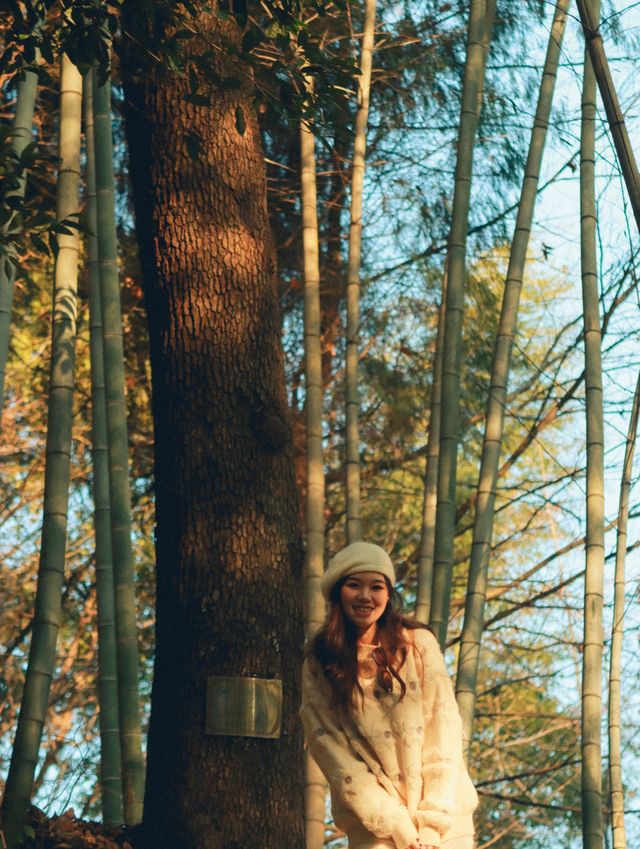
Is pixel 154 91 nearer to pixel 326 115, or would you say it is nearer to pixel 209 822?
pixel 326 115

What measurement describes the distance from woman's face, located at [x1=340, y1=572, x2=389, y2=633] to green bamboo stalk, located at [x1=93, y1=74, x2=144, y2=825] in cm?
108

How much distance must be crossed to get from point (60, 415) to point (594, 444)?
1384 millimetres

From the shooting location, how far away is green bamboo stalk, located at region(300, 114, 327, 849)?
3334 mm

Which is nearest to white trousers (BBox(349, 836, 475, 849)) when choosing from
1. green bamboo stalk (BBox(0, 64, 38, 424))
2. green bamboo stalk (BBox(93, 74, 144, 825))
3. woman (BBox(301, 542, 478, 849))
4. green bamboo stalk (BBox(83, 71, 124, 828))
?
woman (BBox(301, 542, 478, 849))

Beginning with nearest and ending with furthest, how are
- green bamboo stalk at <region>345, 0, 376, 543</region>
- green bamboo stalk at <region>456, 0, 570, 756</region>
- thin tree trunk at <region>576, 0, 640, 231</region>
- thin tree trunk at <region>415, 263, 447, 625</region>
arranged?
thin tree trunk at <region>576, 0, 640, 231</region> < green bamboo stalk at <region>456, 0, 570, 756</region> < thin tree trunk at <region>415, 263, 447, 625</region> < green bamboo stalk at <region>345, 0, 376, 543</region>

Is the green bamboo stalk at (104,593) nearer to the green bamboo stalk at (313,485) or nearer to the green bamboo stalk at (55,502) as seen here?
the green bamboo stalk at (55,502)

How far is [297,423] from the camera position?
569 cm

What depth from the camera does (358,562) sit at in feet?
7.25

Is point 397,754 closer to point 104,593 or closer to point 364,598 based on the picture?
point 364,598

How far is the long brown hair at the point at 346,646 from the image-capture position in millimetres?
2156

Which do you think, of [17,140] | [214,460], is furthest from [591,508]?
[17,140]

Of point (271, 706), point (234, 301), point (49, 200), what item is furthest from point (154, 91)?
point (49, 200)

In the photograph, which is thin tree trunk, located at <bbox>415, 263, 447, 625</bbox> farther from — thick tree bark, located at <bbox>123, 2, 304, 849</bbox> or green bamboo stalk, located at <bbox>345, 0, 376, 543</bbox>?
thick tree bark, located at <bbox>123, 2, 304, 849</bbox>

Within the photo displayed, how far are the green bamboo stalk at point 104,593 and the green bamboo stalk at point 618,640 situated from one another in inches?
52.8
